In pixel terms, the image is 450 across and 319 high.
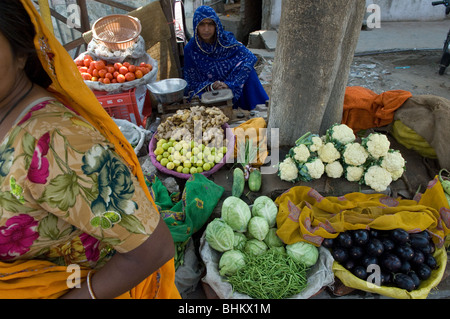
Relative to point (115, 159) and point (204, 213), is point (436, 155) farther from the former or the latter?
point (115, 159)

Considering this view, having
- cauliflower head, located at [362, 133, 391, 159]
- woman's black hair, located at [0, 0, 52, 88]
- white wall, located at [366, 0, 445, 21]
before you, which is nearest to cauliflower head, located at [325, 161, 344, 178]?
cauliflower head, located at [362, 133, 391, 159]

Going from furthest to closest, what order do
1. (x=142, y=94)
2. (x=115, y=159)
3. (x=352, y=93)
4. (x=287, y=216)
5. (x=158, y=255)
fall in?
(x=142, y=94)
(x=352, y=93)
(x=287, y=216)
(x=158, y=255)
(x=115, y=159)

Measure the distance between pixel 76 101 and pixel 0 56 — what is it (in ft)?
0.77

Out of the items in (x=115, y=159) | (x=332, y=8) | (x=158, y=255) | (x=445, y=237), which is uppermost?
(x=332, y=8)

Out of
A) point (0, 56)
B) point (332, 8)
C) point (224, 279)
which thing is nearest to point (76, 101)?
point (0, 56)

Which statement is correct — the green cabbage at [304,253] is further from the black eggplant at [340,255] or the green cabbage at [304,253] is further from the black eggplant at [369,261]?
the black eggplant at [369,261]

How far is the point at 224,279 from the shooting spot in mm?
2117

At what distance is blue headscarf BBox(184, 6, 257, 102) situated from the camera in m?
4.55

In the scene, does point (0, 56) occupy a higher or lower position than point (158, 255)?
higher

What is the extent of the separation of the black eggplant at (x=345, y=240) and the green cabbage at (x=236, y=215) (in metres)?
0.72

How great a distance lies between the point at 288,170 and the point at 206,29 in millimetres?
2791

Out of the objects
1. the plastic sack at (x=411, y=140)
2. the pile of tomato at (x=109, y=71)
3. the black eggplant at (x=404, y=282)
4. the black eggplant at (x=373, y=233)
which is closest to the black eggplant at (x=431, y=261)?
the black eggplant at (x=404, y=282)
